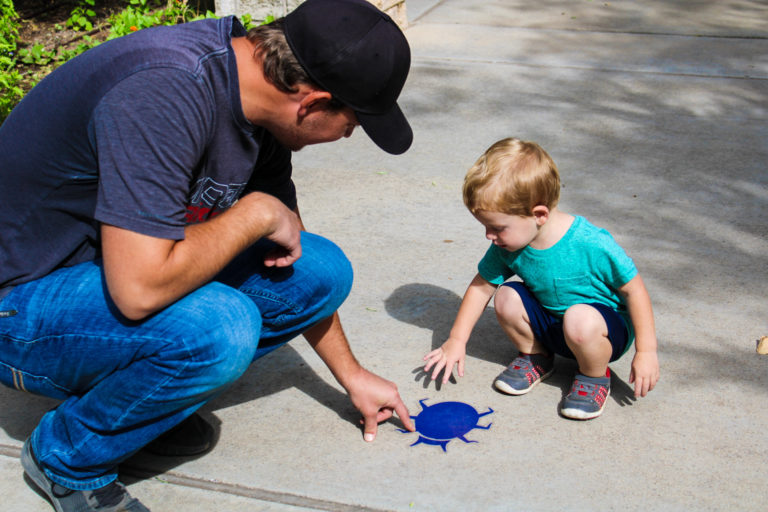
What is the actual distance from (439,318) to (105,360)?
1.35 m

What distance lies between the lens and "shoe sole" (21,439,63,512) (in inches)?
82.3

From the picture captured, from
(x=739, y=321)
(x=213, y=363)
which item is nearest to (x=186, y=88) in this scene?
(x=213, y=363)

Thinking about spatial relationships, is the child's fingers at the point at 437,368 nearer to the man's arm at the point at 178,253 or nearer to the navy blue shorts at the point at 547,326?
the navy blue shorts at the point at 547,326

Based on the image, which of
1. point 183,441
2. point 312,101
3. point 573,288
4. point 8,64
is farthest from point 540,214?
point 8,64

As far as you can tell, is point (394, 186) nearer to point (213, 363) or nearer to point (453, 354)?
point (453, 354)

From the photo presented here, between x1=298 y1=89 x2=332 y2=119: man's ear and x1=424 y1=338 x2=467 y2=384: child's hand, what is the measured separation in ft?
3.01

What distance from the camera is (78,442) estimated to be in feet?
6.59

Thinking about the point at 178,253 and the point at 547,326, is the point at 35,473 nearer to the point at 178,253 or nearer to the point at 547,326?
the point at 178,253

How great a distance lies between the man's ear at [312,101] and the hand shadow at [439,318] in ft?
3.49

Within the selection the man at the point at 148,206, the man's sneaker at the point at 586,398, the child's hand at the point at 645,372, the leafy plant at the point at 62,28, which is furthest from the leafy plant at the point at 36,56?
the child's hand at the point at 645,372

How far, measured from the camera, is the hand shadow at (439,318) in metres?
2.85

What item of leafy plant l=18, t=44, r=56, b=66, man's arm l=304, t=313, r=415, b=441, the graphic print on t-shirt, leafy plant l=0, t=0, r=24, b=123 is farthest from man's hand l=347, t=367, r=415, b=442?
leafy plant l=18, t=44, r=56, b=66

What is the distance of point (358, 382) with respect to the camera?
2387 mm

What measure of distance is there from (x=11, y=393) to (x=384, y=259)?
1.46 m
